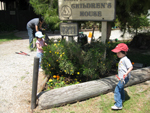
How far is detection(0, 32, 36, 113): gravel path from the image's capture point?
10.9 feet

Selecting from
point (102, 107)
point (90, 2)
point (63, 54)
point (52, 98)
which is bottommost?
point (102, 107)

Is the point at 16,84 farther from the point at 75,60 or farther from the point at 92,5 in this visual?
the point at 92,5

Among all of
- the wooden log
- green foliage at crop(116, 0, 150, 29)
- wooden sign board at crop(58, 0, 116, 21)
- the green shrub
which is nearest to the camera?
the wooden log

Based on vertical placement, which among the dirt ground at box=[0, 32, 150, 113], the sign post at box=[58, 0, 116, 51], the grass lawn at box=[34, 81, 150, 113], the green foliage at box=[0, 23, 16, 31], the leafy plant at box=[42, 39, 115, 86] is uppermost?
the sign post at box=[58, 0, 116, 51]

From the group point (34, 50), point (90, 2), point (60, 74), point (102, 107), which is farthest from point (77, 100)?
point (34, 50)

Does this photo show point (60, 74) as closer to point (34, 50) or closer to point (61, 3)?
point (61, 3)

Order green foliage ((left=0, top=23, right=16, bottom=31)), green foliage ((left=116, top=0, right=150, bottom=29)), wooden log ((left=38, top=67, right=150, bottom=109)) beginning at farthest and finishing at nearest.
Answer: green foliage ((left=0, top=23, right=16, bottom=31)) < green foliage ((left=116, top=0, right=150, bottom=29)) < wooden log ((left=38, top=67, right=150, bottom=109))

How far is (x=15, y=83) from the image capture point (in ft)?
14.0

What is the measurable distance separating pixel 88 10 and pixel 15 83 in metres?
2.49

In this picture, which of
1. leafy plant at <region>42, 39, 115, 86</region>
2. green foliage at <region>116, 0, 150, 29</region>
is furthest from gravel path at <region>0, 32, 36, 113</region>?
green foliage at <region>116, 0, 150, 29</region>

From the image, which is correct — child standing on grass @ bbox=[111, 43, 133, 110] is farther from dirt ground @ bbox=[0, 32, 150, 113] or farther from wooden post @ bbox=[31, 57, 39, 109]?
wooden post @ bbox=[31, 57, 39, 109]

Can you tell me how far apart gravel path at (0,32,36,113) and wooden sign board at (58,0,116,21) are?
1.91m

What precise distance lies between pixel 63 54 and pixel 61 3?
54.8 inches

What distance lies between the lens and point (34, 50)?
7543 millimetres
